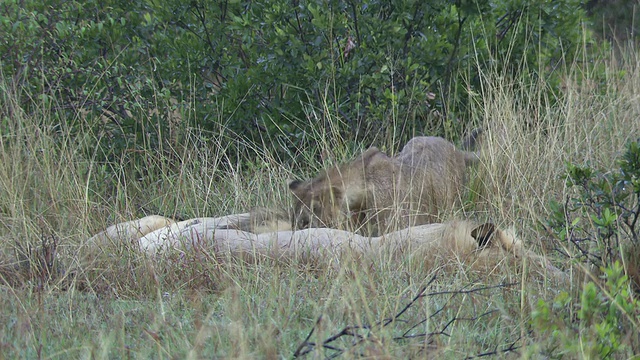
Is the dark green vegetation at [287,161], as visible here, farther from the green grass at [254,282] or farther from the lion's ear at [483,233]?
the lion's ear at [483,233]

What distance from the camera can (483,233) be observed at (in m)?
4.34

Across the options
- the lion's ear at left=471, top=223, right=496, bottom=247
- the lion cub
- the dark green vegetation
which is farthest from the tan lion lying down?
the lion cub

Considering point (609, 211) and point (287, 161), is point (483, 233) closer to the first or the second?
point (609, 211)

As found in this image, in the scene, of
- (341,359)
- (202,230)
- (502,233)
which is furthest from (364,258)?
(341,359)

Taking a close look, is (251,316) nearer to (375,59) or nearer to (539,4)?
(375,59)

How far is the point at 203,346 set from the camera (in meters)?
2.99

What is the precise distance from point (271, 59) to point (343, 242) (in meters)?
2.53

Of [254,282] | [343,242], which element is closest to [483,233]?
[343,242]

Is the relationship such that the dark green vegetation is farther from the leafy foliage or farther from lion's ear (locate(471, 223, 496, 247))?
lion's ear (locate(471, 223, 496, 247))

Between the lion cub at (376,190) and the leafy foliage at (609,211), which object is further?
the lion cub at (376,190)

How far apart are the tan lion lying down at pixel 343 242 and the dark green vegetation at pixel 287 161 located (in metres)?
0.11

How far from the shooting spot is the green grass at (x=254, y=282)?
9.82ft

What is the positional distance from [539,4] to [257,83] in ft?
7.50

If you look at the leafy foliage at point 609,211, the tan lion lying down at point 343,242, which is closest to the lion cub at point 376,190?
the tan lion lying down at point 343,242
